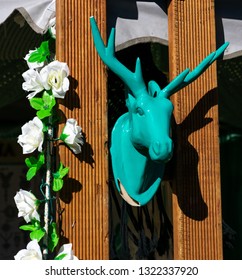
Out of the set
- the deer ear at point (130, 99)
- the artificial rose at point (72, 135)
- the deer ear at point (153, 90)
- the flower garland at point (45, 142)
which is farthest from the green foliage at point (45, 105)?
the deer ear at point (153, 90)

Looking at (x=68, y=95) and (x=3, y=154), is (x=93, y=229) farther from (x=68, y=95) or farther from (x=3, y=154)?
(x=3, y=154)

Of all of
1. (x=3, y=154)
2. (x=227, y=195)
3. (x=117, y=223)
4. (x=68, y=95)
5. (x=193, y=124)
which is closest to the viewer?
(x=68, y=95)

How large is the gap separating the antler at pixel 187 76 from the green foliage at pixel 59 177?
61 cm

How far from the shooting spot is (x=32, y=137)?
300 cm

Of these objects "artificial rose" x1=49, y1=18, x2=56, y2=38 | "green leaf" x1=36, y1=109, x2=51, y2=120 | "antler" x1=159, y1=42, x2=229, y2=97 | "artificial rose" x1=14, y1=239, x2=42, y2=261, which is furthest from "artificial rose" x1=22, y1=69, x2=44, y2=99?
"artificial rose" x1=14, y1=239, x2=42, y2=261

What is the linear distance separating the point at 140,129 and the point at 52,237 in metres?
0.68

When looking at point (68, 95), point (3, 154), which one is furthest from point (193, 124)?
point (3, 154)

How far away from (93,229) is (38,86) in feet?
2.55

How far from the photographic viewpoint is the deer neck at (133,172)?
10.3 ft

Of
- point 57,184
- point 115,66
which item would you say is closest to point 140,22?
point 115,66

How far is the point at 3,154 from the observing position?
5781 millimetres

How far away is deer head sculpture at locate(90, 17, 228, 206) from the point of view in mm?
2877

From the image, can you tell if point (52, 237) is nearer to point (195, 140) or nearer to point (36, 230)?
point (36, 230)

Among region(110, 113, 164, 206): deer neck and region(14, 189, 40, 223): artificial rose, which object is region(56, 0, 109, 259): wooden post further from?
region(14, 189, 40, 223): artificial rose
